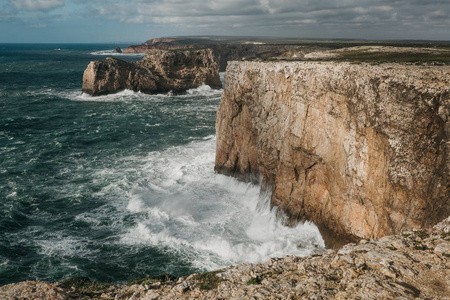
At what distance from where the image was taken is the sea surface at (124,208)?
69.8ft

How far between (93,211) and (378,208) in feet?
74.4

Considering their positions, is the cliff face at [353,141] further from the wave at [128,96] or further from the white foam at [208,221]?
the wave at [128,96]

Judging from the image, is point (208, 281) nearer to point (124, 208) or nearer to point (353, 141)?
point (353, 141)

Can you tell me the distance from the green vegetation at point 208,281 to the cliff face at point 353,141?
1098cm

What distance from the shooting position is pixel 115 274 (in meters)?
20.2

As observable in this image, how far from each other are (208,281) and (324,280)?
393 cm

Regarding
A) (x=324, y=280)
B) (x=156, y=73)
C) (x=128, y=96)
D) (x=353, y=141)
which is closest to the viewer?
(x=324, y=280)

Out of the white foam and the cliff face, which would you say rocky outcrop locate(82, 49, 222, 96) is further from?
the cliff face

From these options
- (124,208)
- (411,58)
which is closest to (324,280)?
(124,208)

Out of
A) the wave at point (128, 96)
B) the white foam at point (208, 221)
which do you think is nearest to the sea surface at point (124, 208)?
the white foam at point (208, 221)

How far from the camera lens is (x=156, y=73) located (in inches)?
3391

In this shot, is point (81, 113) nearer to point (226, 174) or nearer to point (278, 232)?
point (226, 174)

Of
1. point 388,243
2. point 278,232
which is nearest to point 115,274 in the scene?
A: point 278,232

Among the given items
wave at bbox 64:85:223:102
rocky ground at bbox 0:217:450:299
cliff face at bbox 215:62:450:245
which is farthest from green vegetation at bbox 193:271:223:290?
wave at bbox 64:85:223:102
